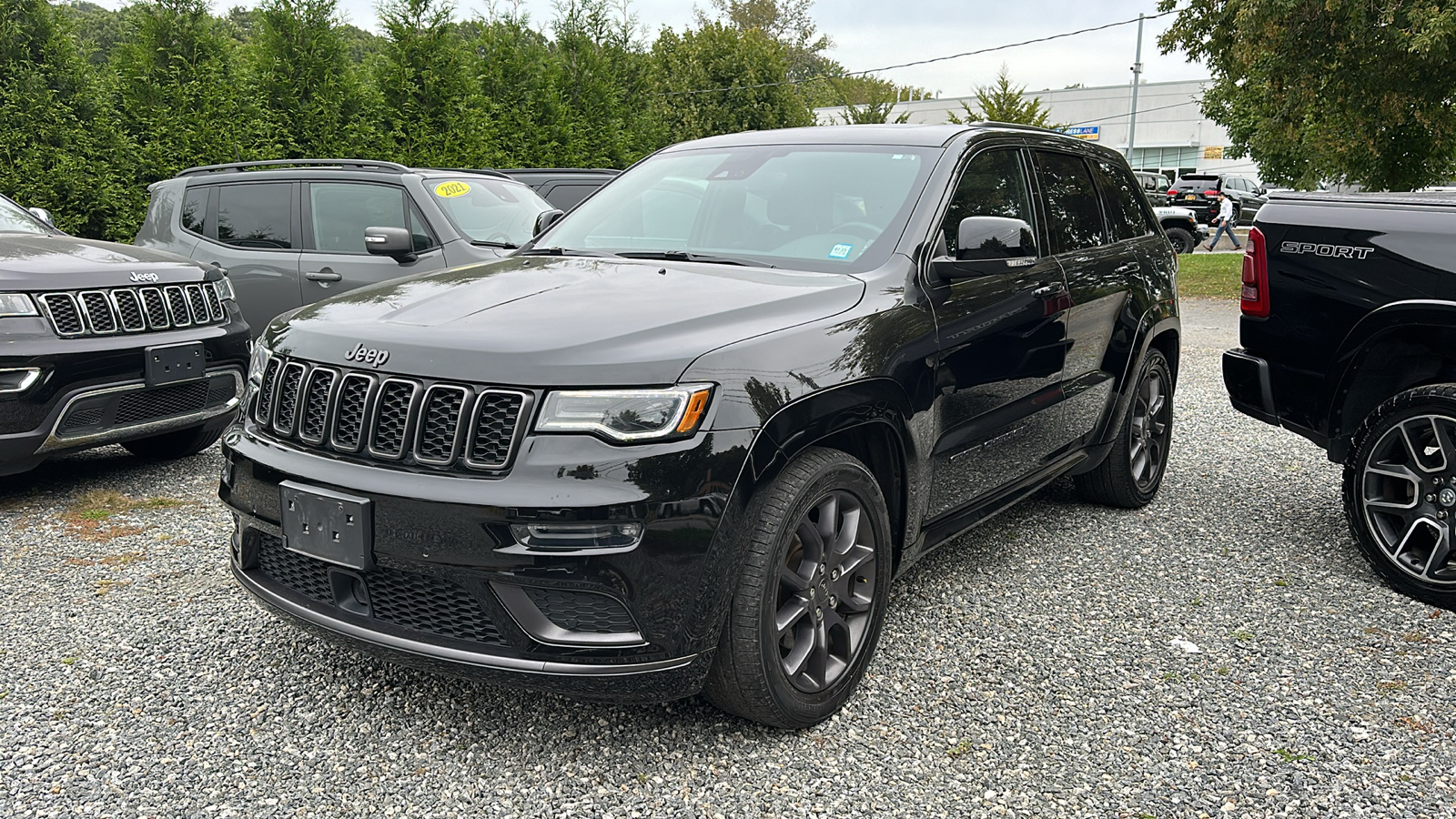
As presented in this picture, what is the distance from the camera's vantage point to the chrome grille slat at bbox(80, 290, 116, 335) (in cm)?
501

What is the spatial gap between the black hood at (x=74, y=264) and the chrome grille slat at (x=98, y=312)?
0.17ft

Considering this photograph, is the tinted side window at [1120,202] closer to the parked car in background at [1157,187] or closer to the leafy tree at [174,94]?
the leafy tree at [174,94]

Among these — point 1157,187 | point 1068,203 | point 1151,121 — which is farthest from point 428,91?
point 1151,121

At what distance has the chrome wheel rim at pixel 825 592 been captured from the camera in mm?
2926

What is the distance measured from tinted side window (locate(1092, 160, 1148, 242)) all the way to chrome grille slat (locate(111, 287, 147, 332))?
4638 millimetres

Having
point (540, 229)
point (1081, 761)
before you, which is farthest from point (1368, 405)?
point (540, 229)

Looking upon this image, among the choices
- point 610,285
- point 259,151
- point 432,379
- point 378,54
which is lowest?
point 432,379

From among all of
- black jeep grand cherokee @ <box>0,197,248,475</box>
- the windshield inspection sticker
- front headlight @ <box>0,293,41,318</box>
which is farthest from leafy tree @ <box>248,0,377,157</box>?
front headlight @ <box>0,293,41,318</box>

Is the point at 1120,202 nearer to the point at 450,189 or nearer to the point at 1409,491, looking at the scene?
the point at 1409,491

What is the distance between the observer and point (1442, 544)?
400 cm

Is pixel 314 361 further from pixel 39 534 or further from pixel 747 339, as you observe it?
pixel 39 534

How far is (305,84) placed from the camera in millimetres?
13555

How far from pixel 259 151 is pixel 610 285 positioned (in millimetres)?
11769

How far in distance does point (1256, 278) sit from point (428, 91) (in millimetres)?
11985
